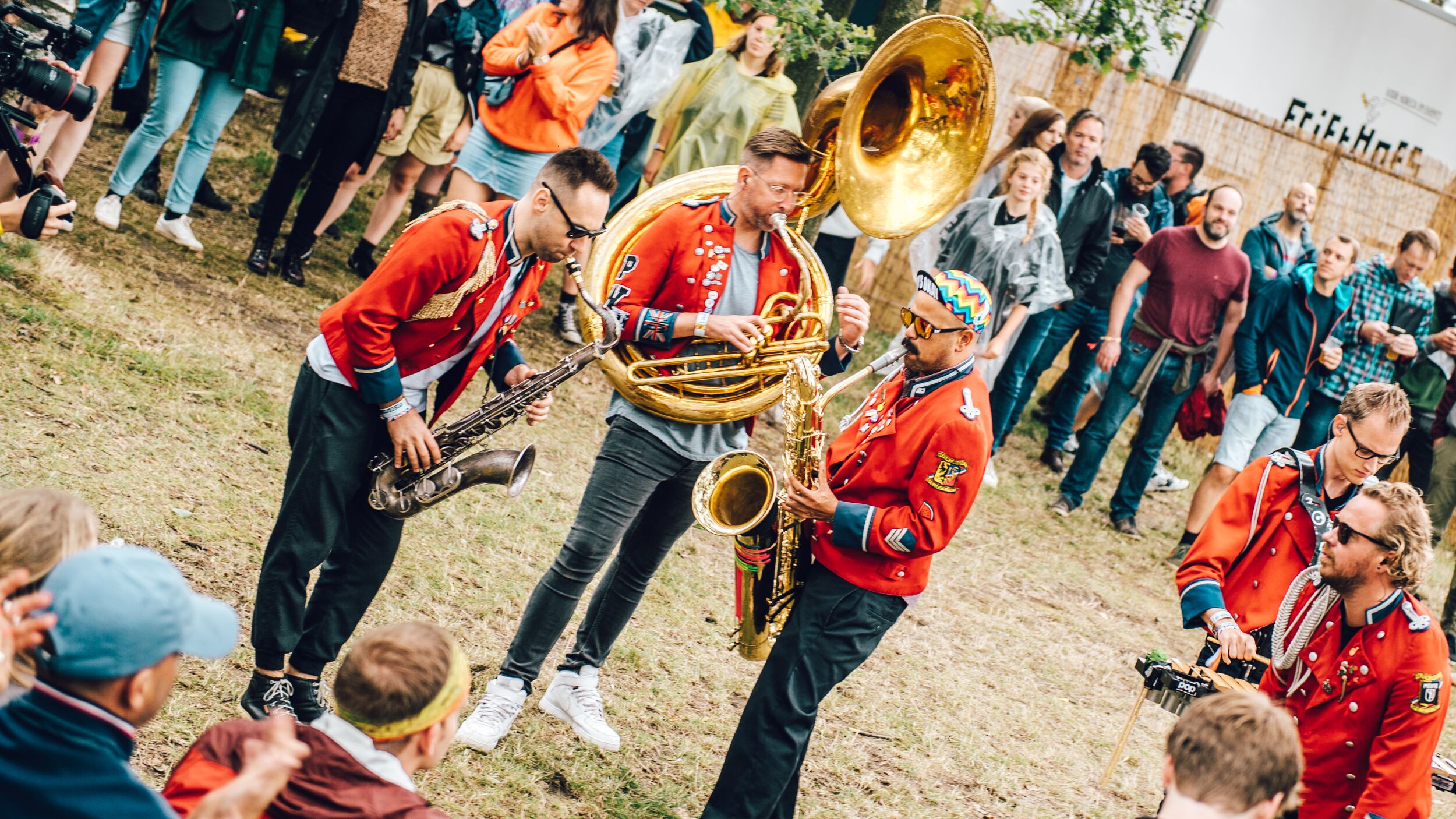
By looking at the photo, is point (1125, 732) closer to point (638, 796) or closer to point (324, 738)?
point (638, 796)

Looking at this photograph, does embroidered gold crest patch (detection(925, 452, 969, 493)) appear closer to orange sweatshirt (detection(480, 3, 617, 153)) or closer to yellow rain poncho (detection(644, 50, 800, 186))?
orange sweatshirt (detection(480, 3, 617, 153))

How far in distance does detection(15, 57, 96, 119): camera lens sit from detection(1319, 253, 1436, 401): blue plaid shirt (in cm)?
750

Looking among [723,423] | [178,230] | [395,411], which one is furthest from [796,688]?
[178,230]

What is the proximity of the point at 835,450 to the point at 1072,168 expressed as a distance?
4.76 metres

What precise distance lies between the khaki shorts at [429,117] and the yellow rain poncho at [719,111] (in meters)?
1.39

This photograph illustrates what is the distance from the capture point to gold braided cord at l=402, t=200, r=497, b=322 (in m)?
3.60

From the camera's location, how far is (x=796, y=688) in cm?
375

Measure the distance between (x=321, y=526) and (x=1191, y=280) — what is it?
21.1ft

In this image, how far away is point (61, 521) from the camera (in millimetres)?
2418

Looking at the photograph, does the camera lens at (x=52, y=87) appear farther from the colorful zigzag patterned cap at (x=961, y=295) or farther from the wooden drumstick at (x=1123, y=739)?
the wooden drumstick at (x=1123, y=739)

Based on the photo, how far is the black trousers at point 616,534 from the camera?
4137 millimetres

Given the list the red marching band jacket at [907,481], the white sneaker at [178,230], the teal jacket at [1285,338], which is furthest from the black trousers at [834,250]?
the red marching band jacket at [907,481]

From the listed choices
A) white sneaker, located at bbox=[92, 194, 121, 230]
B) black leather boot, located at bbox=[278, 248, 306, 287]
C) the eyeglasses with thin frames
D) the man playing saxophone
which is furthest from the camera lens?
black leather boot, located at bbox=[278, 248, 306, 287]

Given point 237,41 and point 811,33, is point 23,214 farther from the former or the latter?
point 811,33
